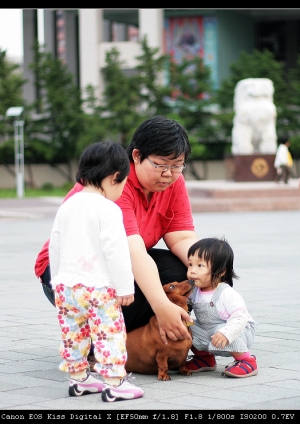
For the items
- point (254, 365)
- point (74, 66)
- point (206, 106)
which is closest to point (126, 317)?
point (254, 365)

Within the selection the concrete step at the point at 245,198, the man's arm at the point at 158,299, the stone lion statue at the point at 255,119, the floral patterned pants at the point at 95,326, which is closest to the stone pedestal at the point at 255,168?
the stone lion statue at the point at 255,119

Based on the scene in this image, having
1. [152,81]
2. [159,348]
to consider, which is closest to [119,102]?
[152,81]

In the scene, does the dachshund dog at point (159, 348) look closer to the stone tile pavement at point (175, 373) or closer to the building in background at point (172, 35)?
the stone tile pavement at point (175, 373)

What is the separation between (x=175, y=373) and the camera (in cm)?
455

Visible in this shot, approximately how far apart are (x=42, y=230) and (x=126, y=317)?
1052 cm

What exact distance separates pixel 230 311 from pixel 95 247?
0.91 metres

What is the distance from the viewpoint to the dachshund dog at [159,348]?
436 cm

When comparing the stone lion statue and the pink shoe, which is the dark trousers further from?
the stone lion statue

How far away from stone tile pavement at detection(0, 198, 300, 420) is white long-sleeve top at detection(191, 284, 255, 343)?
24cm

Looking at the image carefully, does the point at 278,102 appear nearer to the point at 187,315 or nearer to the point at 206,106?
the point at 206,106

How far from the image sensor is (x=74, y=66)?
128ft

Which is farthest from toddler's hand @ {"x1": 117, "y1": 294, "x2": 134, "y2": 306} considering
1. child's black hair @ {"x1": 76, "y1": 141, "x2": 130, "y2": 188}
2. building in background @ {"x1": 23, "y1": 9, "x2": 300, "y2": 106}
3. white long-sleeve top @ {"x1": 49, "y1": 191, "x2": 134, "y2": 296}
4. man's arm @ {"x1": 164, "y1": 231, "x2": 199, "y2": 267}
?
building in background @ {"x1": 23, "y1": 9, "x2": 300, "y2": 106}

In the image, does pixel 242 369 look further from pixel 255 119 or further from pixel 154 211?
pixel 255 119
